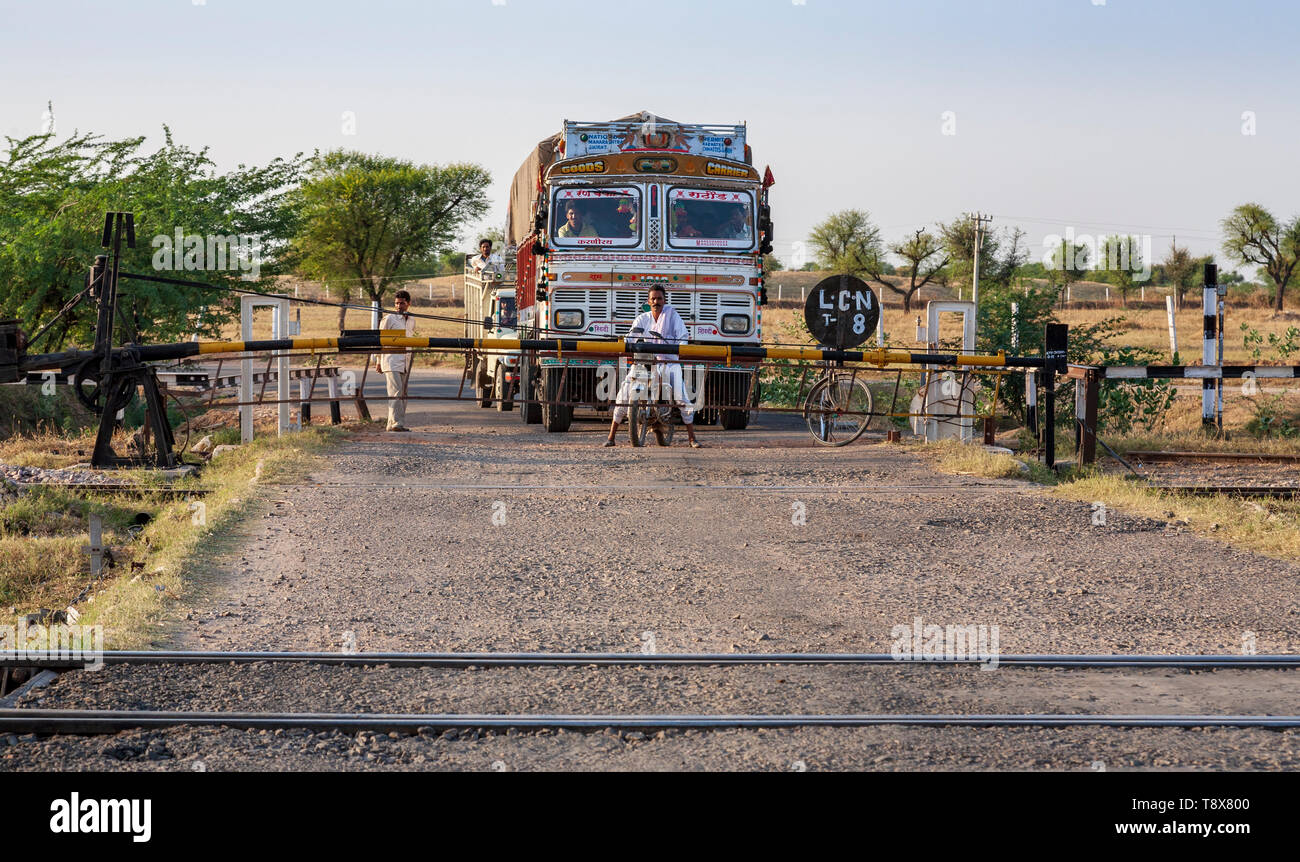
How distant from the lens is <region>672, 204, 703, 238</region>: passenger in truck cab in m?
17.9

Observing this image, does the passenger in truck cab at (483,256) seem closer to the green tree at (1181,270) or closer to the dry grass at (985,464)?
the dry grass at (985,464)

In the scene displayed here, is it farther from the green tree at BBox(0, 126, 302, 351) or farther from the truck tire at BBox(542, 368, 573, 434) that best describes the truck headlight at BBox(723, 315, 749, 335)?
the green tree at BBox(0, 126, 302, 351)

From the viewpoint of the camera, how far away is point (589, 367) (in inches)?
704

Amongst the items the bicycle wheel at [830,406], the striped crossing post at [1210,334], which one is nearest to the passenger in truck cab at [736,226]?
the bicycle wheel at [830,406]

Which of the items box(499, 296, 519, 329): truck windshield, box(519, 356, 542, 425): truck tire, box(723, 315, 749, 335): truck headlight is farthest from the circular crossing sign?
box(499, 296, 519, 329): truck windshield

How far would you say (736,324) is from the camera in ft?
59.0

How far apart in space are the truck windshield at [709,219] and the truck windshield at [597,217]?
0.51 meters

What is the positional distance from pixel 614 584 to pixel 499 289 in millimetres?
14556

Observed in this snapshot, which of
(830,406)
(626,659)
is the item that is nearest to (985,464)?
(830,406)

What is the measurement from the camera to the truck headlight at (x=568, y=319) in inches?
690
